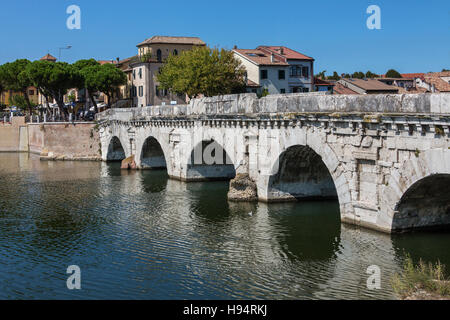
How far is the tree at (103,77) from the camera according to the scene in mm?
80188

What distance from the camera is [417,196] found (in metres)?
23.5

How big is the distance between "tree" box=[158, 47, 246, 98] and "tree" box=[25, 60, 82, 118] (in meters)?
16.0

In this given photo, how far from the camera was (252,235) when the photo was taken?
26.8 metres

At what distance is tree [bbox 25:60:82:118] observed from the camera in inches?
2958

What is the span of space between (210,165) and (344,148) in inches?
767

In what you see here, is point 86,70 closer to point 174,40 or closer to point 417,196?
point 174,40

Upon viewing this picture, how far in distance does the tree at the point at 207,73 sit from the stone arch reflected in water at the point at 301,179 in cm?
3489

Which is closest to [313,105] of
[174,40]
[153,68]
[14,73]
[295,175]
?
[295,175]

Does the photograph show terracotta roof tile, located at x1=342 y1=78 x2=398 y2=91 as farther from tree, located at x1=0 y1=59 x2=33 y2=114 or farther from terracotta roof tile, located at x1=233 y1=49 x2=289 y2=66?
tree, located at x1=0 y1=59 x2=33 y2=114

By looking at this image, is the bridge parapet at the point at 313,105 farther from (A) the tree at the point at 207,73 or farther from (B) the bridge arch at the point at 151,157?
(A) the tree at the point at 207,73

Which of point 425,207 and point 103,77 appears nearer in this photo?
point 425,207
